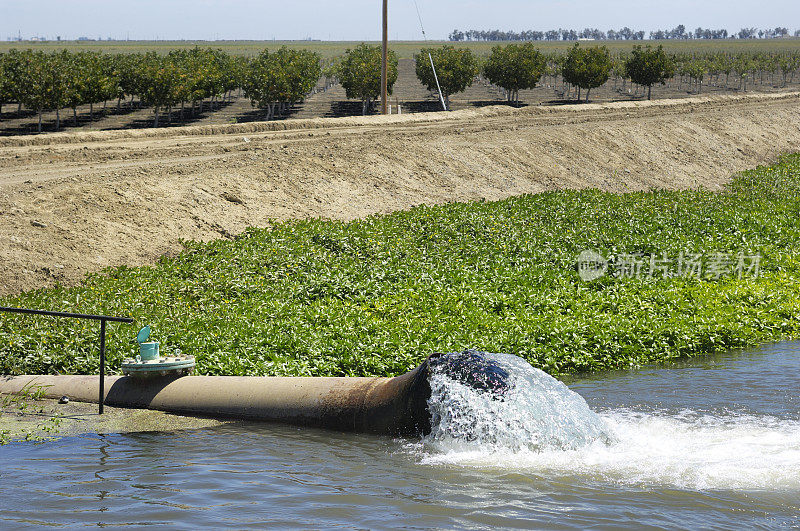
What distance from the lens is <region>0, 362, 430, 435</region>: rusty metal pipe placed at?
29.1ft

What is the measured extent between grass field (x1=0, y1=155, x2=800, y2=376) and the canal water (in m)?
2.56

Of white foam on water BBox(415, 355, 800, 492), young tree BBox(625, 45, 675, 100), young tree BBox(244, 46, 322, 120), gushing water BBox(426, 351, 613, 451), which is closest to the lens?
white foam on water BBox(415, 355, 800, 492)

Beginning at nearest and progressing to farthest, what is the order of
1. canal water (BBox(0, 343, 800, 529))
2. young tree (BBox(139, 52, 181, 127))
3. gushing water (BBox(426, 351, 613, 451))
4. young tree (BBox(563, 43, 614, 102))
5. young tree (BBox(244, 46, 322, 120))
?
canal water (BBox(0, 343, 800, 529)) → gushing water (BBox(426, 351, 613, 451)) → young tree (BBox(139, 52, 181, 127)) → young tree (BBox(244, 46, 322, 120)) → young tree (BBox(563, 43, 614, 102))

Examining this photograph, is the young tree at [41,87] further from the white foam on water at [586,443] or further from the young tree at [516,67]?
the white foam on water at [586,443]

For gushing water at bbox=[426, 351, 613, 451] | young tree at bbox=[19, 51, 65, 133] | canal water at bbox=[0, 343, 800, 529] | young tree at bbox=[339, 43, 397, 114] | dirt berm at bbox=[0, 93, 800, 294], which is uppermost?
young tree at bbox=[339, 43, 397, 114]

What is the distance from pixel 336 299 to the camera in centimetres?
1459

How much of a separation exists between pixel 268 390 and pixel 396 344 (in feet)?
9.93

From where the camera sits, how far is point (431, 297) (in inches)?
584

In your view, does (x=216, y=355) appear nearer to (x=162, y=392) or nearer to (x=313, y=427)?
(x=162, y=392)

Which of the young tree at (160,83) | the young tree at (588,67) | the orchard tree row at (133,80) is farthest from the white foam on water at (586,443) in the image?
the young tree at (588,67)

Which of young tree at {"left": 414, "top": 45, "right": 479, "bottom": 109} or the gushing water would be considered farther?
young tree at {"left": 414, "top": 45, "right": 479, "bottom": 109}

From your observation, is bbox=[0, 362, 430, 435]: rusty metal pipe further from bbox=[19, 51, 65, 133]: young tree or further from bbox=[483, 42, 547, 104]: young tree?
bbox=[483, 42, 547, 104]: young tree

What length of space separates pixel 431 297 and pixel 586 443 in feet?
21.2

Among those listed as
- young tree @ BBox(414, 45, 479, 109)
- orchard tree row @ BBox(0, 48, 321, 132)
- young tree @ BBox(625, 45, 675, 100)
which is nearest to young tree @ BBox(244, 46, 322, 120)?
orchard tree row @ BBox(0, 48, 321, 132)
